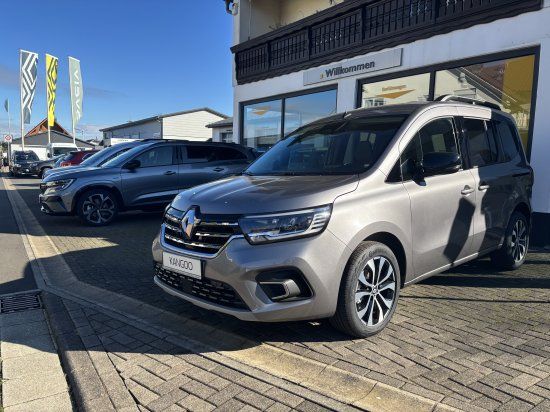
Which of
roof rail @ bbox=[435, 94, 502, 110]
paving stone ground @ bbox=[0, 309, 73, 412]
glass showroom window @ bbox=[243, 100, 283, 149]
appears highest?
glass showroom window @ bbox=[243, 100, 283, 149]

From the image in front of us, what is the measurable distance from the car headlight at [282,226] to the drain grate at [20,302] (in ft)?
8.90

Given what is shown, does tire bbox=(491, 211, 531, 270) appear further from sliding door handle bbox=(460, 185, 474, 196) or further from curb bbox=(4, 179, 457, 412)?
curb bbox=(4, 179, 457, 412)

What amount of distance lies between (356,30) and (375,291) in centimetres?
827

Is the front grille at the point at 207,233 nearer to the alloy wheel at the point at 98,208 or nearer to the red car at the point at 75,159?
the alloy wheel at the point at 98,208

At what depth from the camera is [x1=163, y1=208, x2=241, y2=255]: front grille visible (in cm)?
312

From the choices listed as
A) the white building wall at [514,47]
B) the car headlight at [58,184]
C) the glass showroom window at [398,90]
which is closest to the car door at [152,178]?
the car headlight at [58,184]

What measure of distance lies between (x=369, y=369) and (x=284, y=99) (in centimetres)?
1045

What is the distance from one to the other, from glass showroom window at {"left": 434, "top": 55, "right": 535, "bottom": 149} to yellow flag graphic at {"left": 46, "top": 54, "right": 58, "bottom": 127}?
31954 mm

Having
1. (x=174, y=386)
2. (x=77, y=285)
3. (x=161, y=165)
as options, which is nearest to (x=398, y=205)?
(x=174, y=386)

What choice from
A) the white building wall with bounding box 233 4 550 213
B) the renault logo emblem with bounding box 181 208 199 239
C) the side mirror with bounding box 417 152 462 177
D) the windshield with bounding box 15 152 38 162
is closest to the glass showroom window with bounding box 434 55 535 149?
the white building wall with bounding box 233 4 550 213

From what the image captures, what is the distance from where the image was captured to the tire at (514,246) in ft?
16.7

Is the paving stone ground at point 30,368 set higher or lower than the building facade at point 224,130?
lower

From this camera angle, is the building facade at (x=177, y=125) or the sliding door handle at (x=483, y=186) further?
the building facade at (x=177, y=125)

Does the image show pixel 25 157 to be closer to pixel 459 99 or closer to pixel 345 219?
pixel 459 99
